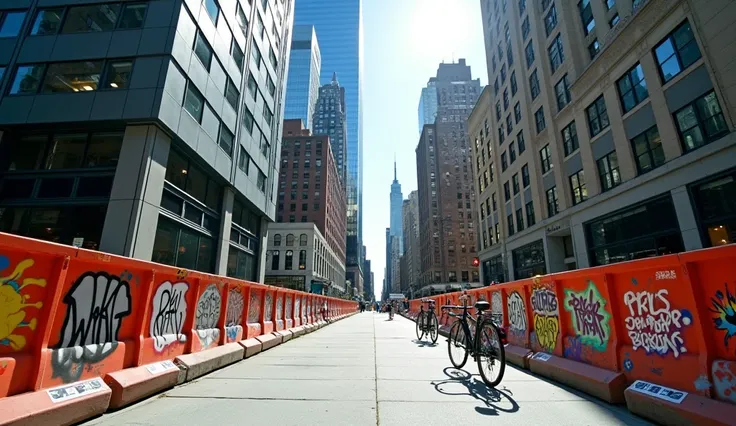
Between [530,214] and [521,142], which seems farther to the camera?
[521,142]

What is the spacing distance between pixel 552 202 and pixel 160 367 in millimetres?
27228

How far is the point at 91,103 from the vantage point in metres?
14.6

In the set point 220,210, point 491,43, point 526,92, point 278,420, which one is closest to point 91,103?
point 220,210

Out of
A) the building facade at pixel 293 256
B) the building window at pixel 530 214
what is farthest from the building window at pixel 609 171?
the building facade at pixel 293 256

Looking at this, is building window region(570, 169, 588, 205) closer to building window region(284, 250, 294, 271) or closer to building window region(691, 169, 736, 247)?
building window region(691, 169, 736, 247)

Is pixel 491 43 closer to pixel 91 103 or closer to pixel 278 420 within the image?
pixel 91 103

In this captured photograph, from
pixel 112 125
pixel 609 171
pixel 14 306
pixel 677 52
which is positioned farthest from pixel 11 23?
pixel 609 171

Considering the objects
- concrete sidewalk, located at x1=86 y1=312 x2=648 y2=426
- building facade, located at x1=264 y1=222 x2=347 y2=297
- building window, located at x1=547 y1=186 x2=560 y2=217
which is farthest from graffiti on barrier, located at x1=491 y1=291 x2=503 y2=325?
building facade, located at x1=264 y1=222 x2=347 y2=297

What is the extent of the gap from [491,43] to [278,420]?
150 ft

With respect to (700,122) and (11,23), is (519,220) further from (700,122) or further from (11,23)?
(11,23)

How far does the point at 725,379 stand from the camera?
10.4ft

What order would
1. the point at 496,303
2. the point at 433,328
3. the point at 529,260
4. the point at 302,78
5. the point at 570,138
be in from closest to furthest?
the point at 496,303, the point at 433,328, the point at 570,138, the point at 529,260, the point at 302,78

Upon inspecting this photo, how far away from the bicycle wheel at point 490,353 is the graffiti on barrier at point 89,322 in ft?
17.6

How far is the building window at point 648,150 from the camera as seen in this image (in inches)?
623
